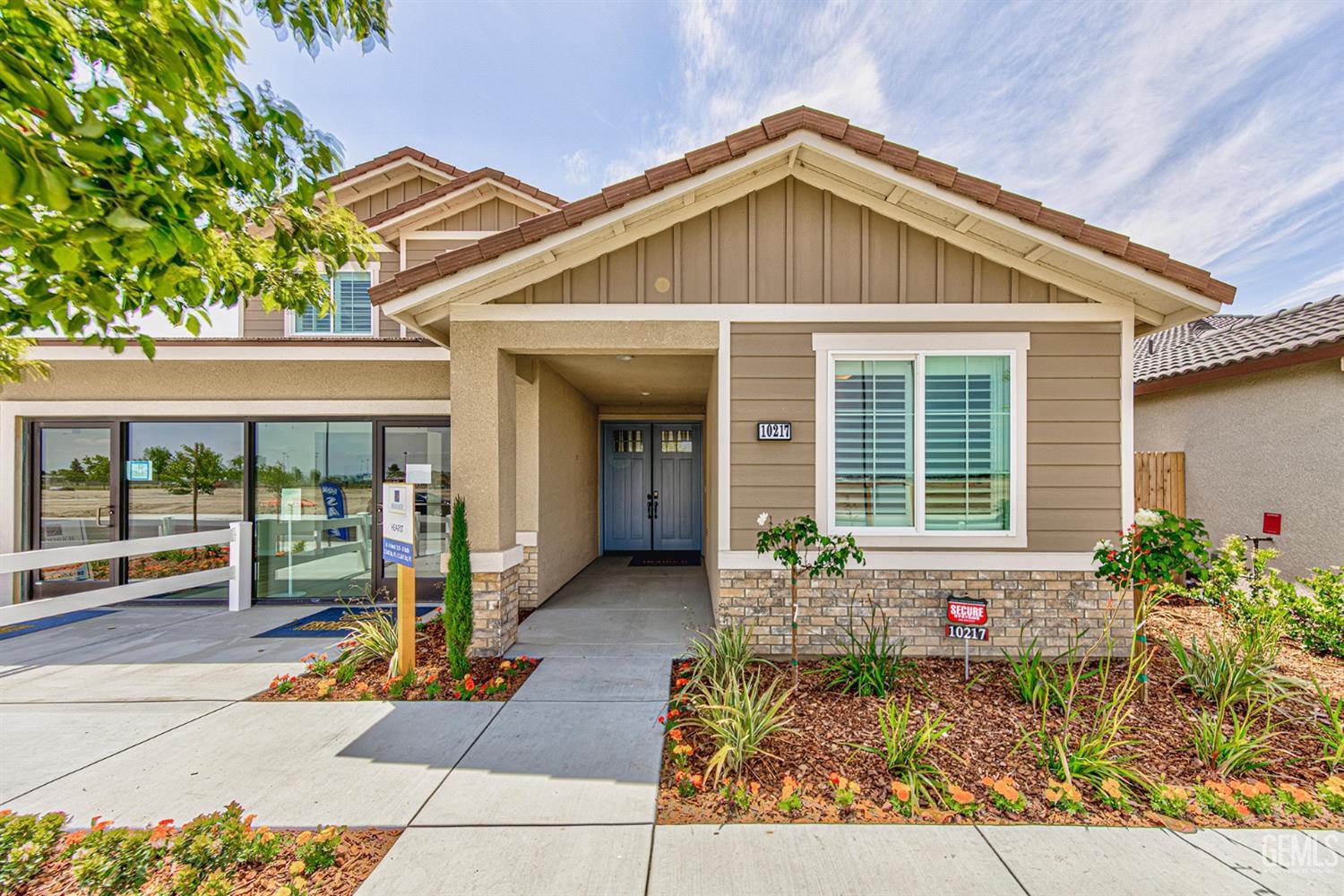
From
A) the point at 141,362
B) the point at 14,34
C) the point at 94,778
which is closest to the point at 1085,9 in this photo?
the point at 14,34

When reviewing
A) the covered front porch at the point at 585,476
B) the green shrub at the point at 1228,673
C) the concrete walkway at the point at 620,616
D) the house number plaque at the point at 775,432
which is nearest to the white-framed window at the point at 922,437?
the house number plaque at the point at 775,432

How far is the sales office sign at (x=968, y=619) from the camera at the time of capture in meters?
4.21

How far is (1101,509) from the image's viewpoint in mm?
4762

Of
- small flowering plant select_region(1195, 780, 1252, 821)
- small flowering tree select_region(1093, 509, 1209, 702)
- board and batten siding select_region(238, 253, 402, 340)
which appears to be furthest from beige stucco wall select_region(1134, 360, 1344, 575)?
board and batten siding select_region(238, 253, 402, 340)

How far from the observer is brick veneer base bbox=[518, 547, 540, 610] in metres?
6.24

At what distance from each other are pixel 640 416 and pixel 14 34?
8.55 meters

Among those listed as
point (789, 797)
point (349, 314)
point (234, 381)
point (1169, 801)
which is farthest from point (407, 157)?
point (1169, 801)

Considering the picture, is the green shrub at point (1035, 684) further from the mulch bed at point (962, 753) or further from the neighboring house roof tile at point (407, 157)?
the neighboring house roof tile at point (407, 157)

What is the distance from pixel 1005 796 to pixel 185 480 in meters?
9.13

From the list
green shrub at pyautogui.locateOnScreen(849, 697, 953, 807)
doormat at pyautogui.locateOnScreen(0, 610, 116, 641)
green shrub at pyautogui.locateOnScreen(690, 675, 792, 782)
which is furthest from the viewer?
doormat at pyautogui.locateOnScreen(0, 610, 116, 641)

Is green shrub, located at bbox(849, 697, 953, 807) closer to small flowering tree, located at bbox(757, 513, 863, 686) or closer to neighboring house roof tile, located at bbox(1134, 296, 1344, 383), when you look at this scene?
small flowering tree, located at bbox(757, 513, 863, 686)

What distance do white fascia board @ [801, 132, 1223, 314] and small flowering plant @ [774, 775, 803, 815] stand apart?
4.45m

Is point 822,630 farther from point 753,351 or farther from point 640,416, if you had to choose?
point 640,416

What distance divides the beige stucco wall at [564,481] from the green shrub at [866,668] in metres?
3.57
